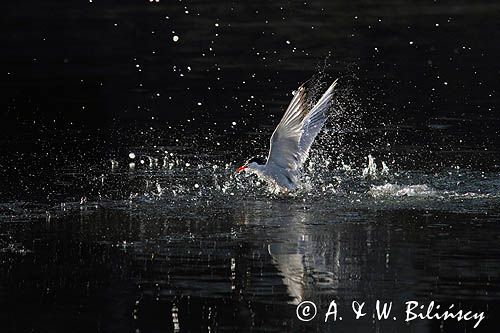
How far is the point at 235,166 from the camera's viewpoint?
39.4 ft

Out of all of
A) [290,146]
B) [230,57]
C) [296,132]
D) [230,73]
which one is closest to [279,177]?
[290,146]

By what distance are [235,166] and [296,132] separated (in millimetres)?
1732

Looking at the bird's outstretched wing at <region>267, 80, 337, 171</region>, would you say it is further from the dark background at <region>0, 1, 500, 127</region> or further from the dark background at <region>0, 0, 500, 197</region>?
the dark background at <region>0, 1, 500, 127</region>

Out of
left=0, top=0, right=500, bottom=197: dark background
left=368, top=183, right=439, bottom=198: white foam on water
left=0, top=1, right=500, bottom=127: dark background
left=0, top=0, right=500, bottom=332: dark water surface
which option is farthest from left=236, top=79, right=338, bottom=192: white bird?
left=0, top=1, right=500, bottom=127: dark background

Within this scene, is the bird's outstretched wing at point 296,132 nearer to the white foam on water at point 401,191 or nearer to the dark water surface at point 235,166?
the dark water surface at point 235,166

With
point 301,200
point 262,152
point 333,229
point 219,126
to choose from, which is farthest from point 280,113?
point 333,229

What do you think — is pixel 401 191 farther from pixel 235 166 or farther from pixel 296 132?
pixel 235 166

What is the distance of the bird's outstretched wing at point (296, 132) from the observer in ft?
33.9

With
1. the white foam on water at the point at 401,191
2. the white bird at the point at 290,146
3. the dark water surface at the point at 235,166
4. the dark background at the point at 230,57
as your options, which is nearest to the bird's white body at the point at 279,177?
the white bird at the point at 290,146

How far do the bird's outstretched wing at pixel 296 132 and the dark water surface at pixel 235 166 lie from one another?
0.31 metres

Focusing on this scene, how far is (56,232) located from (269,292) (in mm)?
2312

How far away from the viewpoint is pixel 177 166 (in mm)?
11930

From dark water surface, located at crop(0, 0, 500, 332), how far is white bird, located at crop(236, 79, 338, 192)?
0.18 m

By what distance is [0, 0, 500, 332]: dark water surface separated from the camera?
7.26 metres
